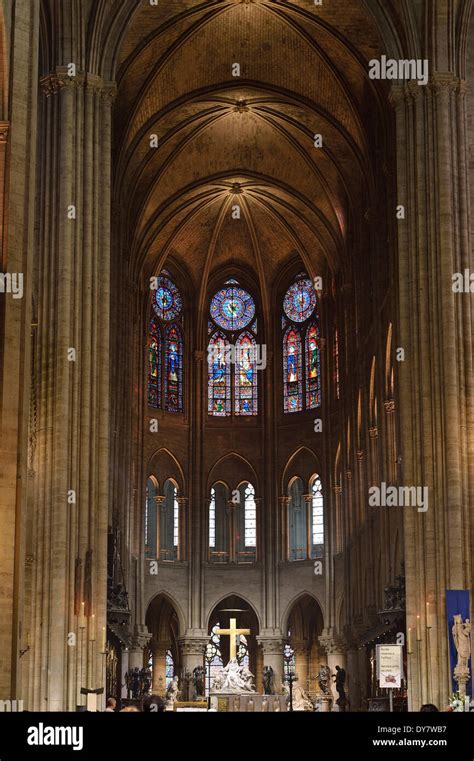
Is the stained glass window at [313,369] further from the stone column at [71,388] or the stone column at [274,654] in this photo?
the stone column at [71,388]

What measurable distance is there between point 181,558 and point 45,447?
23.7 metres

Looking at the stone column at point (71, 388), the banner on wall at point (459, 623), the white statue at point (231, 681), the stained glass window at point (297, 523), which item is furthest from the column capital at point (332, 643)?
the banner on wall at point (459, 623)

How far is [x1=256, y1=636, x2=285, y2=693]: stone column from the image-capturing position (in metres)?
46.1

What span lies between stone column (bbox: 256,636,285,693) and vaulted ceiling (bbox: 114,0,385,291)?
49.4ft

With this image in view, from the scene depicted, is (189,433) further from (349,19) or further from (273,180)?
(349,19)

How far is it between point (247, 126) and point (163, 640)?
21355mm

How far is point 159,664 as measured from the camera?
48031 millimetres

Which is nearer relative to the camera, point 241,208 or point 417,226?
point 417,226

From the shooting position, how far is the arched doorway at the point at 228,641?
47.9 metres

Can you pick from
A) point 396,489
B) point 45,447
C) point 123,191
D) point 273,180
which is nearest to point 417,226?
point 396,489

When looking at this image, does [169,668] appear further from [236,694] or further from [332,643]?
[236,694]

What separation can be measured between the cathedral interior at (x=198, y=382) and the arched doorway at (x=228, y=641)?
5.0 inches

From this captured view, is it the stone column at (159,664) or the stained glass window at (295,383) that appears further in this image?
the stained glass window at (295,383)
